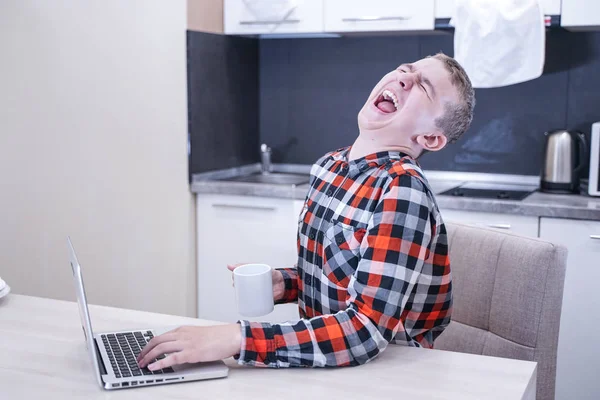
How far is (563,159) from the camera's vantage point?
109 inches

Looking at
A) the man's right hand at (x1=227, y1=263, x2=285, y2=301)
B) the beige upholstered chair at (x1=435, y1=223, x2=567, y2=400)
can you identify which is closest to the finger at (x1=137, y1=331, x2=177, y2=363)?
the man's right hand at (x1=227, y1=263, x2=285, y2=301)

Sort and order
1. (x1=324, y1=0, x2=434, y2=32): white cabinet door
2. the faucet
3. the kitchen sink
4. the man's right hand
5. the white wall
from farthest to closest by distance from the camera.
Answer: the faucet < the kitchen sink < (x1=324, y1=0, x2=434, y2=32): white cabinet door < the white wall < the man's right hand

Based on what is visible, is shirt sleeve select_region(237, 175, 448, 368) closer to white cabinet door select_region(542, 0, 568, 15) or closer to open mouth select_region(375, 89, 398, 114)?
open mouth select_region(375, 89, 398, 114)

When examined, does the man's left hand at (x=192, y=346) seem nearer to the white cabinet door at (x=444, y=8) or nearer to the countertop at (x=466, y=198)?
the countertop at (x=466, y=198)

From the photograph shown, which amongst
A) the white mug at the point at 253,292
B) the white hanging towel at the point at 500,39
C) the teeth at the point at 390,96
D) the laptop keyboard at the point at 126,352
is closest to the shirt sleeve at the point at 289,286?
the white mug at the point at 253,292

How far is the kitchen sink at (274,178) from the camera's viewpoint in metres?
3.15

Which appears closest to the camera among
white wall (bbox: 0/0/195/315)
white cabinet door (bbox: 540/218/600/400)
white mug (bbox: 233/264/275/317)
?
white mug (bbox: 233/264/275/317)

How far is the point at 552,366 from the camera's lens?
1.51m

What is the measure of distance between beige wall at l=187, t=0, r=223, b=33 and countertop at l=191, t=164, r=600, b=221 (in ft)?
1.98

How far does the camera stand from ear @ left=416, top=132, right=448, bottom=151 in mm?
1357

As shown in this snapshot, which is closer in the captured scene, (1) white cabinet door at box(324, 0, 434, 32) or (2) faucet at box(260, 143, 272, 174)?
(1) white cabinet door at box(324, 0, 434, 32)

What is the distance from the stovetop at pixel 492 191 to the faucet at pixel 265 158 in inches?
35.2

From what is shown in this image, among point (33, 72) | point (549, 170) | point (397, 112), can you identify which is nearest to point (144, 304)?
point (33, 72)

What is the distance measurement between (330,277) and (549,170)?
172 centimetres
